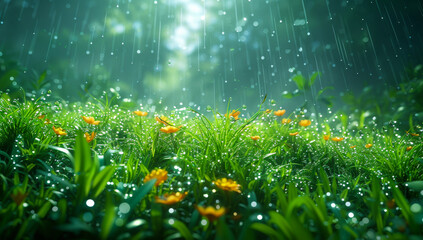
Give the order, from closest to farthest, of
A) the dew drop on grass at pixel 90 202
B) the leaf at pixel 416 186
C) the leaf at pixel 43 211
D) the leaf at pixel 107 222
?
the leaf at pixel 107 222
the leaf at pixel 43 211
the dew drop on grass at pixel 90 202
the leaf at pixel 416 186

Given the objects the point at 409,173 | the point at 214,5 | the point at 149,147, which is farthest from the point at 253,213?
the point at 214,5

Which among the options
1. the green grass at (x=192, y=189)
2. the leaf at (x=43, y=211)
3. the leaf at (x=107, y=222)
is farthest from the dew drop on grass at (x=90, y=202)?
the leaf at (x=107, y=222)

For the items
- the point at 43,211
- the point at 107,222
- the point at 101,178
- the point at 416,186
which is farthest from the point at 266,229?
the point at 416,186

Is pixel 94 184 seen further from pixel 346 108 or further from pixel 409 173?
pixel 346 108

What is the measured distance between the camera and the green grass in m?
0.81

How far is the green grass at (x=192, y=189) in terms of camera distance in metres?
0.81

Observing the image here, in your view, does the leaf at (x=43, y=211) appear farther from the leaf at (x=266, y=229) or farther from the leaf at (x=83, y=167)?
the leaf at (x=266, y=229)

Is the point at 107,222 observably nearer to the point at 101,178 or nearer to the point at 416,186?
the point at 101,178

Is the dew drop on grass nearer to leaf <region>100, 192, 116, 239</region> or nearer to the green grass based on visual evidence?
the green grass

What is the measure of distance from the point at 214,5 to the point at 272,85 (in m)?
2.80

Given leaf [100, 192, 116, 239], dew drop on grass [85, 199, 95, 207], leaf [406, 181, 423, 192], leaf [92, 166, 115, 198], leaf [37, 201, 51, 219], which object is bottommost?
leaf [100, 192, 116, 239]

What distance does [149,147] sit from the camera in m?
1.67

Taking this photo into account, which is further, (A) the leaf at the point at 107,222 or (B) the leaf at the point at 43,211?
(B) the leaf at the point at 43,211

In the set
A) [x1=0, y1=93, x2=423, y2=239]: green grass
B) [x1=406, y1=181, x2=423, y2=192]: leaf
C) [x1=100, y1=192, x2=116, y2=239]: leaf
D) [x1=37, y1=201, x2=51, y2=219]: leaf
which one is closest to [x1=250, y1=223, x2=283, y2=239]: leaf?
[x1=0, y1=93, x2=423, y2=239]: green grass
